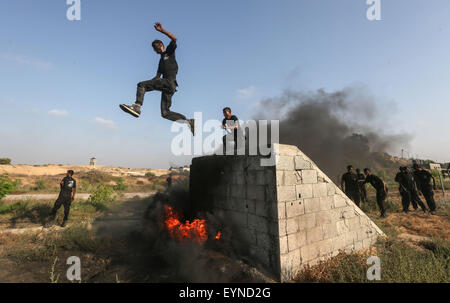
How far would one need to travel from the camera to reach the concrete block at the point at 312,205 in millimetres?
4130

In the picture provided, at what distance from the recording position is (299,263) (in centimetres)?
377

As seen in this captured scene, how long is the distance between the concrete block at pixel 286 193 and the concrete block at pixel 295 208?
4.1 inches

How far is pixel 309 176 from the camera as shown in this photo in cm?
439

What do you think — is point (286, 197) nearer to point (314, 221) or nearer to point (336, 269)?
point (314, 221)

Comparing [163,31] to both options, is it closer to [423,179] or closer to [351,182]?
[351,182]

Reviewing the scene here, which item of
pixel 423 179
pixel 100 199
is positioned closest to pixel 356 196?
pixel 423 179

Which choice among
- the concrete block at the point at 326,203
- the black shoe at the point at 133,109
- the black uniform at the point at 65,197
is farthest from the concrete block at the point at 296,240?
the black uniform at the point at 65,197

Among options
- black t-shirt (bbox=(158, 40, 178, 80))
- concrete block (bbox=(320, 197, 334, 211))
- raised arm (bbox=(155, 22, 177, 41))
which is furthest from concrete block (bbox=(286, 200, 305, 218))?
raised arm (bbox=(155, 22, 177, 41))

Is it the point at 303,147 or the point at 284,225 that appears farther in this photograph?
the point at 303,147

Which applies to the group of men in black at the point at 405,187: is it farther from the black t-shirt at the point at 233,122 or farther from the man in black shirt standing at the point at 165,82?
the man in black shirt standing at the point at 165,82

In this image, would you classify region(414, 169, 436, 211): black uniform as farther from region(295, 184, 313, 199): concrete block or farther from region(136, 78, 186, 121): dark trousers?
region(136, 78, 186, 121): dark trousers

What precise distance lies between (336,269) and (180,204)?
16.9ft

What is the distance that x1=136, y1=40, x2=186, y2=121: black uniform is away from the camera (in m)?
4.21
